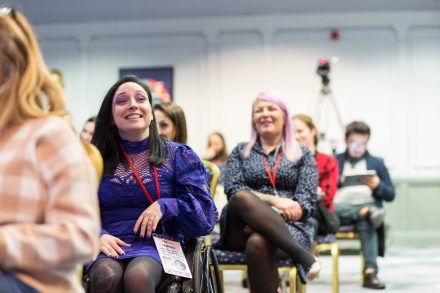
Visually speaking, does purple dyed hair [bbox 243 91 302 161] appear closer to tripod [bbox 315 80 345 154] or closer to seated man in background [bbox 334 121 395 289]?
seated man in background [bbox 334 121 395 289]

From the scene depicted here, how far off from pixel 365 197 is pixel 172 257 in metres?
2.59

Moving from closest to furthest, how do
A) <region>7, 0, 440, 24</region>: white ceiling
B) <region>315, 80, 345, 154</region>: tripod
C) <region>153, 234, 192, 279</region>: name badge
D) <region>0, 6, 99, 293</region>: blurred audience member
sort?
<region>0, 6, 99, 293</region>: blurred audience member → <region>153, 234, 192, 279</region>: name badge → <region>315, 80, 345, 154</region>: tripod → <region>7, 0, 440, 24</region>: white ceiling

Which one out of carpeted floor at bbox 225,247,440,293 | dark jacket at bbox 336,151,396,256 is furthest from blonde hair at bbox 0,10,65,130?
dark jacket at bbox 336,151,396,256

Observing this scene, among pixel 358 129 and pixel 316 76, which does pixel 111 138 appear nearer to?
pixel 358 129

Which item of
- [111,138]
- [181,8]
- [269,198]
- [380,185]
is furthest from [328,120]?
[111,138]

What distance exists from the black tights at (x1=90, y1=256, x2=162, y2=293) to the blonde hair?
95cm

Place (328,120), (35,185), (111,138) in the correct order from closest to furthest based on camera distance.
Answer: (35,185) → (111,138) → (328,120)

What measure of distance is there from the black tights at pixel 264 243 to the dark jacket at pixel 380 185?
1.64 metres

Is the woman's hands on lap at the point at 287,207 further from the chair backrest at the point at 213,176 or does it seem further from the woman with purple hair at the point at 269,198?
the chair backrest at the point at 213,176

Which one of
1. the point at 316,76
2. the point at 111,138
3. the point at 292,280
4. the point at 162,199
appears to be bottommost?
the point at 292,280

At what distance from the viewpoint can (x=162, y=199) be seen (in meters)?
2.38

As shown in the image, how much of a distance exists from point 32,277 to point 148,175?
1.19m

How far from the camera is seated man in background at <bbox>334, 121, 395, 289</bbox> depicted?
14.5ft

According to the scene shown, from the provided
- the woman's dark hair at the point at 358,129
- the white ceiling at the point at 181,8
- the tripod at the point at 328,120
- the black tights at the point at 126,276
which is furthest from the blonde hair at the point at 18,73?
the white ceiling at the point at 181,8
